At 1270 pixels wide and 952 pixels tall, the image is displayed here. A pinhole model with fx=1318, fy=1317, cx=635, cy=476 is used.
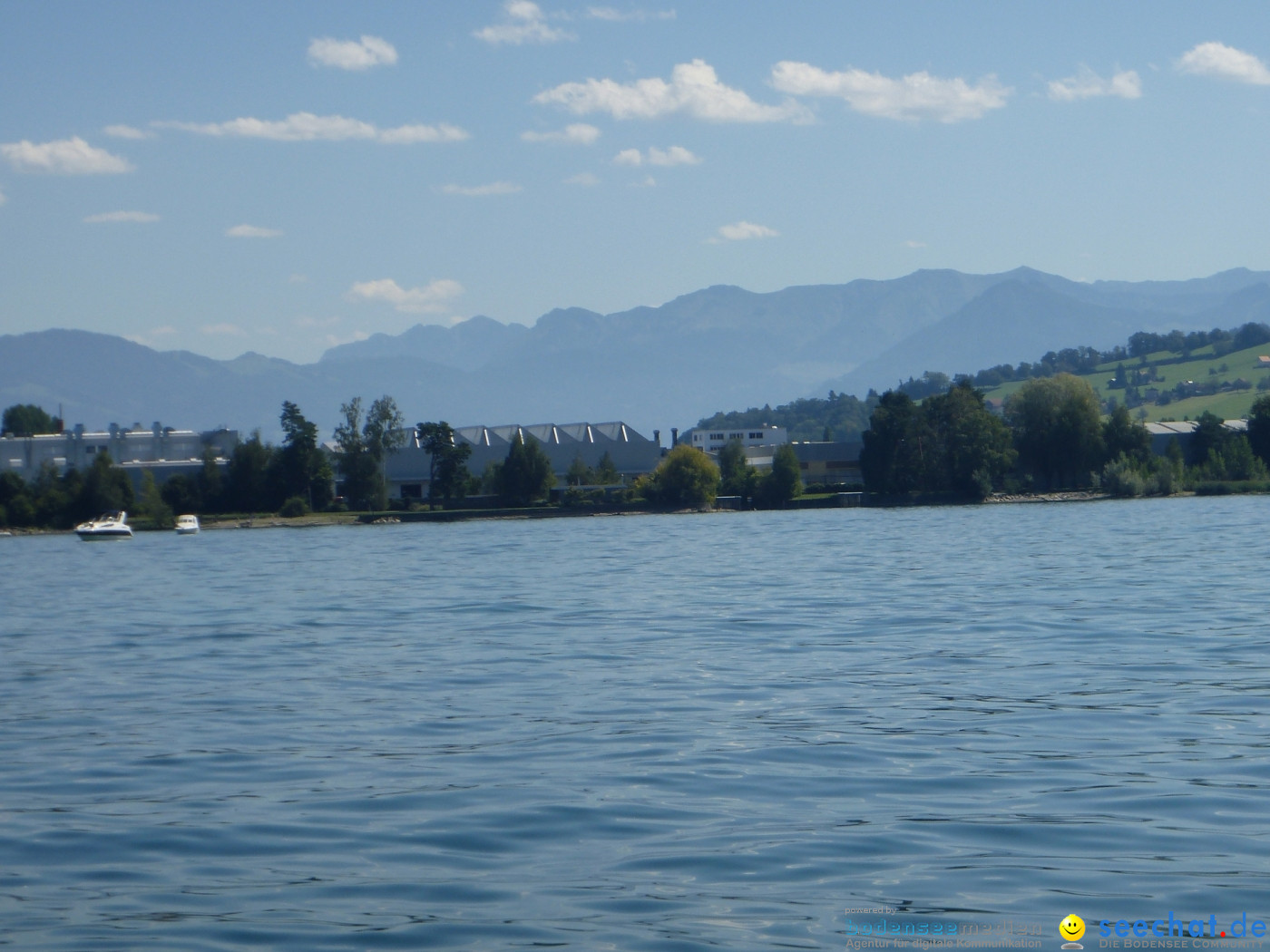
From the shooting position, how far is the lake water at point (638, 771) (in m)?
8.13

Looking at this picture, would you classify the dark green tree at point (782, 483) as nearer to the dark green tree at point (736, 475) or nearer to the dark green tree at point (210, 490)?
the dark green tree at point (736, 475)

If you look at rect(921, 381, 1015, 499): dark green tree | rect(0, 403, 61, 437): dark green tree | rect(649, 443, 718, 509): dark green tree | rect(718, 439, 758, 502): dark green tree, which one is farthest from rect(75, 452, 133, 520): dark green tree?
rect(921, 381, 1015, 499): dark green tree

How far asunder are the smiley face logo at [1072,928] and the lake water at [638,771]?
0.28 ft

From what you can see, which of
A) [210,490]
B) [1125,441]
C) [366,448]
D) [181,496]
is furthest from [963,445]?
[181,496]

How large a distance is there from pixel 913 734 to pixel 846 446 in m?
143

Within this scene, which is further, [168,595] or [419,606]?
[168,595]

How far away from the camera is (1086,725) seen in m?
13.0

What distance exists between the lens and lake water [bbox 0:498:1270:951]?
320 inches

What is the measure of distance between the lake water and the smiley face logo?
8 cm

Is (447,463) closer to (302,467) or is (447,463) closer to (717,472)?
(302,467)

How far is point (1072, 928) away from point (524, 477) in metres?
104

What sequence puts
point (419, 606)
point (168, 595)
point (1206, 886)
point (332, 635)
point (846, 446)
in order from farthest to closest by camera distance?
point (846, 446), point (168, 595), point (419, 606), point (332, 635), point (1206, 886)

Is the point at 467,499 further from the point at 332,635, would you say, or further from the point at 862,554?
the point at 332,635

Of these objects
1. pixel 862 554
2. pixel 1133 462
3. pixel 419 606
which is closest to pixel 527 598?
pixel 419 606
